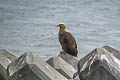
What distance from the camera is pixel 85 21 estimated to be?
10867 mm

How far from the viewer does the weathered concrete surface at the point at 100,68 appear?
2.69 ft

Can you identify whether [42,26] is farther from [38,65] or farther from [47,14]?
[38,65]

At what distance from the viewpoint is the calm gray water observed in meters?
7.85

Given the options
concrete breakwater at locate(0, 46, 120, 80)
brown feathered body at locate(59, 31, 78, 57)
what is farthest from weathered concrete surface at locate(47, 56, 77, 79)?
brown feathered body at locate(59, 31, 78, 57)

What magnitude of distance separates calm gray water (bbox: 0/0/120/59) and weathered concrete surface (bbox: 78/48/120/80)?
6092 mm

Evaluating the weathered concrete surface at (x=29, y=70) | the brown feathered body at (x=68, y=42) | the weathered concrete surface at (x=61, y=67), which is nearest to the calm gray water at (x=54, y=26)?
the brown feathered body at (x=68, y=42)

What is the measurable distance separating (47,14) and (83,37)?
363 cm

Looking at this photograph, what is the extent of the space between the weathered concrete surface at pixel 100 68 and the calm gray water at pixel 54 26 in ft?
20.0

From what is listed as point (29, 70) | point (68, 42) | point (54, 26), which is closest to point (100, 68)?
point (29, 70)

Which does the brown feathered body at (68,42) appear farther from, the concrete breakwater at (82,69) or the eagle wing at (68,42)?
the concrete breakwater at (82,69)

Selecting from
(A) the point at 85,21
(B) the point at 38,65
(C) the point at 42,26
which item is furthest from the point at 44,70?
(A) the point at 85,21

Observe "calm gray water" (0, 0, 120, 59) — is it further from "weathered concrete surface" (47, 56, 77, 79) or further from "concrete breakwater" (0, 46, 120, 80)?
"concrete breakwater" (0, 46, 120, 80)

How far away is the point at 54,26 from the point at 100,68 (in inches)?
366

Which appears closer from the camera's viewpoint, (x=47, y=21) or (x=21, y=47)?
(x=21, y=47)
